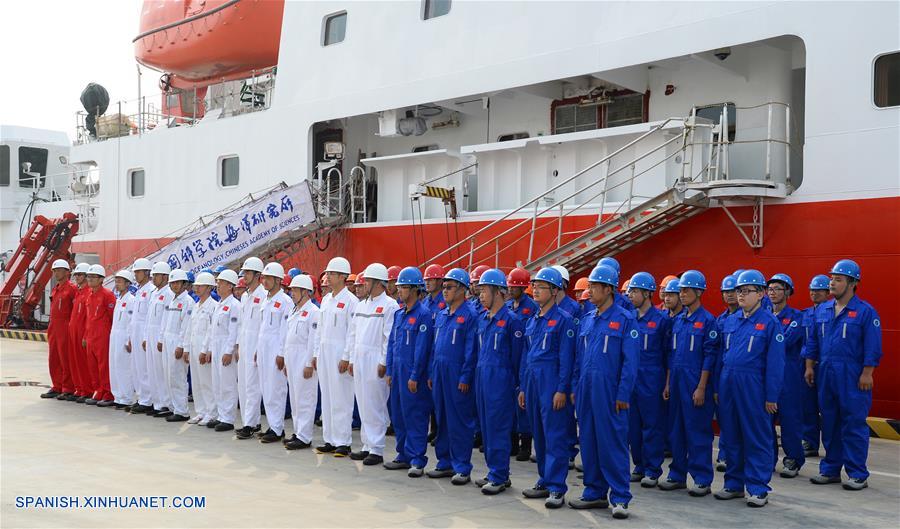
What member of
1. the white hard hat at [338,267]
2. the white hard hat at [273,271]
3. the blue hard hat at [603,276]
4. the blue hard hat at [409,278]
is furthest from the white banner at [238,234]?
the blue hard hat at [603,276]

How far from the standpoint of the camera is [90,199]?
60.4 ft

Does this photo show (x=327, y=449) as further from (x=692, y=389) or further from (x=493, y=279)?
(x=692, y=389)

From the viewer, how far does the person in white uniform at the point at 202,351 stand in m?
9.03

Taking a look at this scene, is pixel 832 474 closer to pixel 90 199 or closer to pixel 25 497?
pixel 25 497

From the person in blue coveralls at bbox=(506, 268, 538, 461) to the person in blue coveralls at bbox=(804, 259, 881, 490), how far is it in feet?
7.55

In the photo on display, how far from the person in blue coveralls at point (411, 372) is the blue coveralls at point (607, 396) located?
153cm

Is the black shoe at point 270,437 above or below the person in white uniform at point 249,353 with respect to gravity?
below

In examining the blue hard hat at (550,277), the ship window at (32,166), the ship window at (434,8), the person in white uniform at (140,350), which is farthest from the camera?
the ship window at (32,166)

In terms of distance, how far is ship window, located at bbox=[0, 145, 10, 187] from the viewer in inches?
853

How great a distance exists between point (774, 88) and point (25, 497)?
326 inches

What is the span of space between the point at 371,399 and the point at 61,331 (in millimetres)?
5424

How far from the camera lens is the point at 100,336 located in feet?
34.0

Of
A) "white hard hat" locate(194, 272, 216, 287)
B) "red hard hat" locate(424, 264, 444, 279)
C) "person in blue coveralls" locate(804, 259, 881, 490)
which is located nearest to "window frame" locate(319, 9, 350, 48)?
"white hard hat" locate(194, 272, 216, 287)

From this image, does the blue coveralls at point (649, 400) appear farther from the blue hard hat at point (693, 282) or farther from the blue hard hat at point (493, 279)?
the blue hard hat at point (493, 279)
